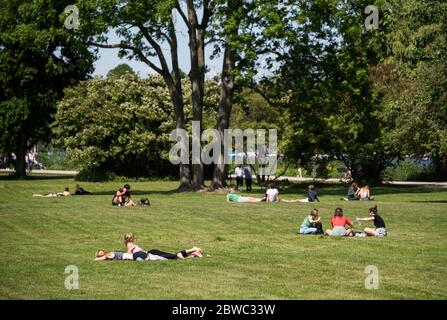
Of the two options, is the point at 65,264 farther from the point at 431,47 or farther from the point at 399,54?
the point at 399,54

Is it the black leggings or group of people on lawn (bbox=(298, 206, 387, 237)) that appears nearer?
the black leggings

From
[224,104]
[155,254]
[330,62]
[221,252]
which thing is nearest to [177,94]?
[224,104]

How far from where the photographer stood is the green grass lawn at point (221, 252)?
16.5 m

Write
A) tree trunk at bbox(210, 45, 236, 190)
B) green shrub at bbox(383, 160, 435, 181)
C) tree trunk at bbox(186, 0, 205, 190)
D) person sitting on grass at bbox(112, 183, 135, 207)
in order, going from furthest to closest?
green shrub at bbox(383, 160, 435, 181)
tree trunk at bbox(186, 0, 205, 190)
tree trunk at bbox(210, 45, 236, 190)
person sitting on grass at bbox(112, 183, 135, 207)

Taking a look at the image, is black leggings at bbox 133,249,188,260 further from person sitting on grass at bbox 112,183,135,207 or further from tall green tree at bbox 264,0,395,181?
tall green tree at bbox 264,0,395,181

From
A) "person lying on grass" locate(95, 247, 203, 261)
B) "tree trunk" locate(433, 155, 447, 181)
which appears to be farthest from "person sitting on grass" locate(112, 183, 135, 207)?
"tree trunk" locate(433, 155, 447, 181)

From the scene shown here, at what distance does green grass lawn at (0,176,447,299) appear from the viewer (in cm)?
1653

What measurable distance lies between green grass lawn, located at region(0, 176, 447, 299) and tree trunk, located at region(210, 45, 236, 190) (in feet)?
34.6

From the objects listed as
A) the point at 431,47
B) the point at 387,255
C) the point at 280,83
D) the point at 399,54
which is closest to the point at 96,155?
the point at 280,83

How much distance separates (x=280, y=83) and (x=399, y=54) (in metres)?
8.75

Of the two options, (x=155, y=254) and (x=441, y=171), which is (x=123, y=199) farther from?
(x=441, y=171)

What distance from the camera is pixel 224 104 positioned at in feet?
160
